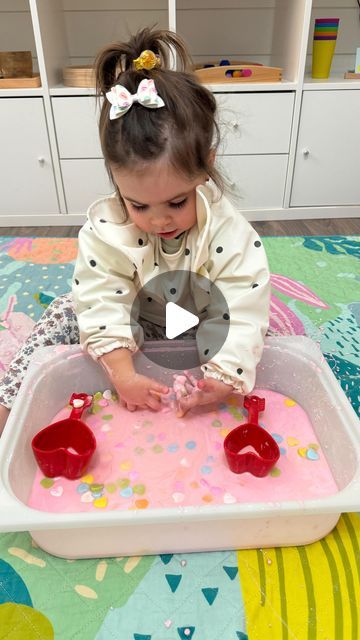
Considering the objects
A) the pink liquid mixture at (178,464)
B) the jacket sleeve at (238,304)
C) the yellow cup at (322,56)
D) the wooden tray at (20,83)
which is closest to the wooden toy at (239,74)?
the yellow cup at (322,56)

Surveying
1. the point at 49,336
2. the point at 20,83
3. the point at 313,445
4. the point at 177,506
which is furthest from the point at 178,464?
the point at 20,83

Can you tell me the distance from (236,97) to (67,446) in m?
1.20

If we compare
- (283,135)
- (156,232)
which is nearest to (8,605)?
(156,232)

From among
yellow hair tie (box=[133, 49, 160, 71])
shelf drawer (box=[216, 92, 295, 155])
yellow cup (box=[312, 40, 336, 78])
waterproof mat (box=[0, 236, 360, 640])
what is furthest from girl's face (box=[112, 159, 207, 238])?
yellow cup (box=[312, 40, 336, 78])

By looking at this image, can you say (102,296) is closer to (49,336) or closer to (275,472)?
(49,336)

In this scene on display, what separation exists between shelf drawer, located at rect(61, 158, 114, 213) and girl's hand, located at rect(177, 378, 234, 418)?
1024 millimetres

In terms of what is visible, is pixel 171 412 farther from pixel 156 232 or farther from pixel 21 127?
pixel 21 127

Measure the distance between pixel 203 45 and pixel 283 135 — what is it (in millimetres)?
484

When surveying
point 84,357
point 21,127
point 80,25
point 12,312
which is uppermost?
point 80,25

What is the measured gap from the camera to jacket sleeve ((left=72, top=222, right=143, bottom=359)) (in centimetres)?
70

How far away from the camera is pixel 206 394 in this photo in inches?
26.9

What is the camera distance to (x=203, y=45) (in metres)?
1.75
